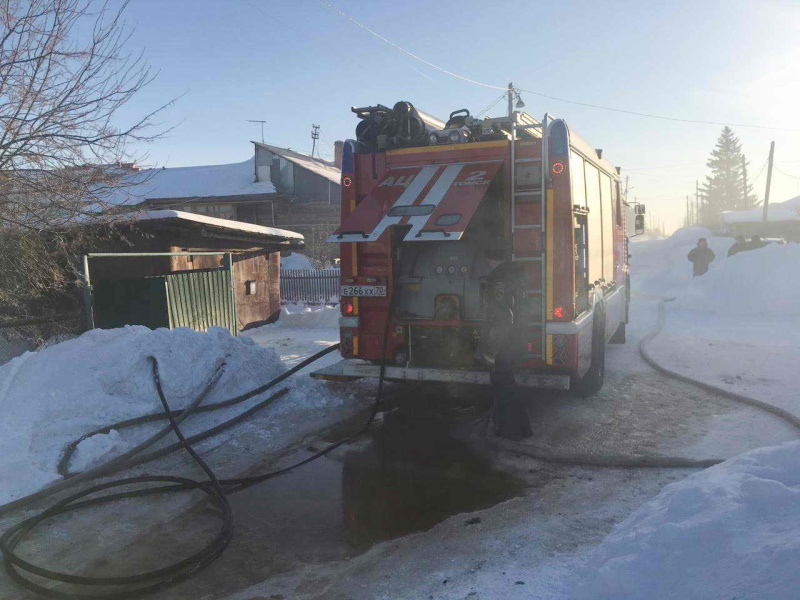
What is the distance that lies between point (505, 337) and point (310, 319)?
11.6 m

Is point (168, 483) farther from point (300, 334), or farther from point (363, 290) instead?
point (300, 334)

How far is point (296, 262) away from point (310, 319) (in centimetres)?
1745

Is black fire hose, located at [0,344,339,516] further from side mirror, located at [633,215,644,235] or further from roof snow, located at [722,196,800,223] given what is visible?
roof snow, located at [722,196,800,223]

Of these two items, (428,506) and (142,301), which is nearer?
(428,506)

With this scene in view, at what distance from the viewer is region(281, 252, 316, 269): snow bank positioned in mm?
33275

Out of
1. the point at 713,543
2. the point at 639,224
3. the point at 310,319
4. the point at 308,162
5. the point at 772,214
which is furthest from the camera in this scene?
the point at 772,214

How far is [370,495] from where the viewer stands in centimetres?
500

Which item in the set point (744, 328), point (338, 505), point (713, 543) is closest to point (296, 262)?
point (744, 328)

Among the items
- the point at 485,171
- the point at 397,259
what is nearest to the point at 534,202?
the point at 485,171

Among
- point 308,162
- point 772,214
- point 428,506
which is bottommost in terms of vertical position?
point 428,506

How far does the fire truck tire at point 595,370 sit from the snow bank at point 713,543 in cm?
413

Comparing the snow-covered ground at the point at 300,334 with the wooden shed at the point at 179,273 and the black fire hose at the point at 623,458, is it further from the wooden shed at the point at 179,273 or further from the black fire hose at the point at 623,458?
the black fire hose at the point at 623,458

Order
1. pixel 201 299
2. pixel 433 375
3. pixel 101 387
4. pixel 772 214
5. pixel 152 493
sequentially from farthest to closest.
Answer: pixel 772 214, pixel 201 299, pixel 433 375, pixel 101 387, pixel 152 493

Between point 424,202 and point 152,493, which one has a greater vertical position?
point 424,202
